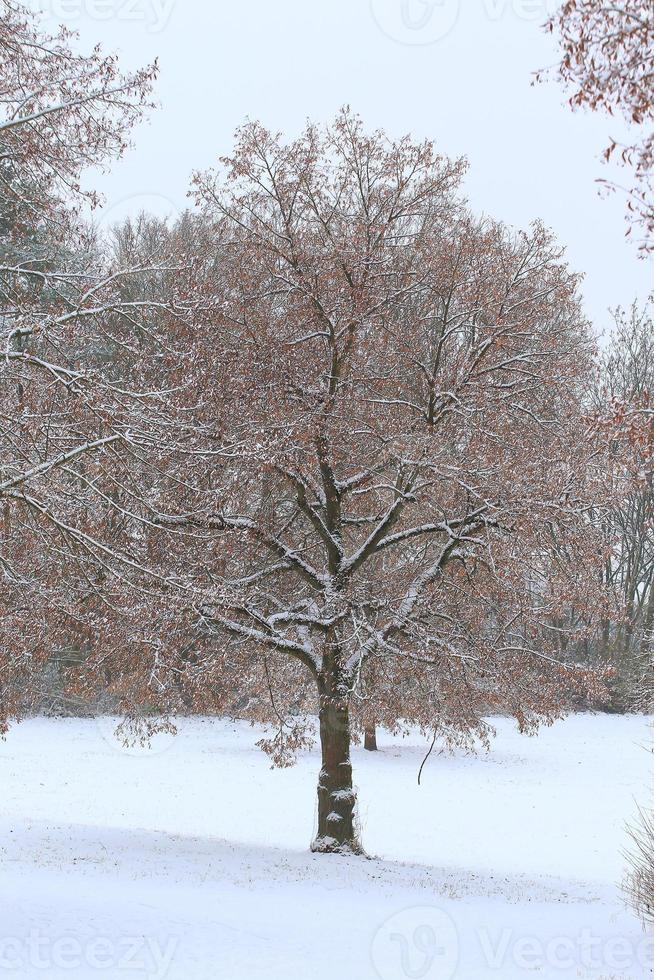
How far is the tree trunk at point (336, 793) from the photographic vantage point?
38.2 feet

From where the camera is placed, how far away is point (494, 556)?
10.4 metres

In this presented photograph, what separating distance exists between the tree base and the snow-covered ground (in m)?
0.40

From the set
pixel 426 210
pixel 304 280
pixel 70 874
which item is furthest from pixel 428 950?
pixel 426 210

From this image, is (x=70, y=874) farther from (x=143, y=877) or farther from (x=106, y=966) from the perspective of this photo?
(x=106, y=966)

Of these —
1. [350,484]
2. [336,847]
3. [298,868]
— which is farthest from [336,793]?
[350,484]

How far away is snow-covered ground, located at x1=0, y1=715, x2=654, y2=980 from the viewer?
717cm

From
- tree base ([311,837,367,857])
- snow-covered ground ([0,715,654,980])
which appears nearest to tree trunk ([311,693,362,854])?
tree base ([311,837,367,857])

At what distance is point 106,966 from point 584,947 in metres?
4.22

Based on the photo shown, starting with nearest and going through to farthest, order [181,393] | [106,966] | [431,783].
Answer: [106,966]
[181,393]
[431,783]

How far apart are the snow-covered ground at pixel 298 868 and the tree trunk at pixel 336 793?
0.55 m

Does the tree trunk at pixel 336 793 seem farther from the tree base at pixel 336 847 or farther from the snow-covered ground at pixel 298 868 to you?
the snow-covered ground at pixel 298 868

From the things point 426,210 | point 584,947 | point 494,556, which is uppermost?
point 426,210

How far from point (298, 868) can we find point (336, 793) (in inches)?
53.4

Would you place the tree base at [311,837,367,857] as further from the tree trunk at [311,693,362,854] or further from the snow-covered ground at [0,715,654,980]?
the snow-covered ground at [0,715,654,980]
